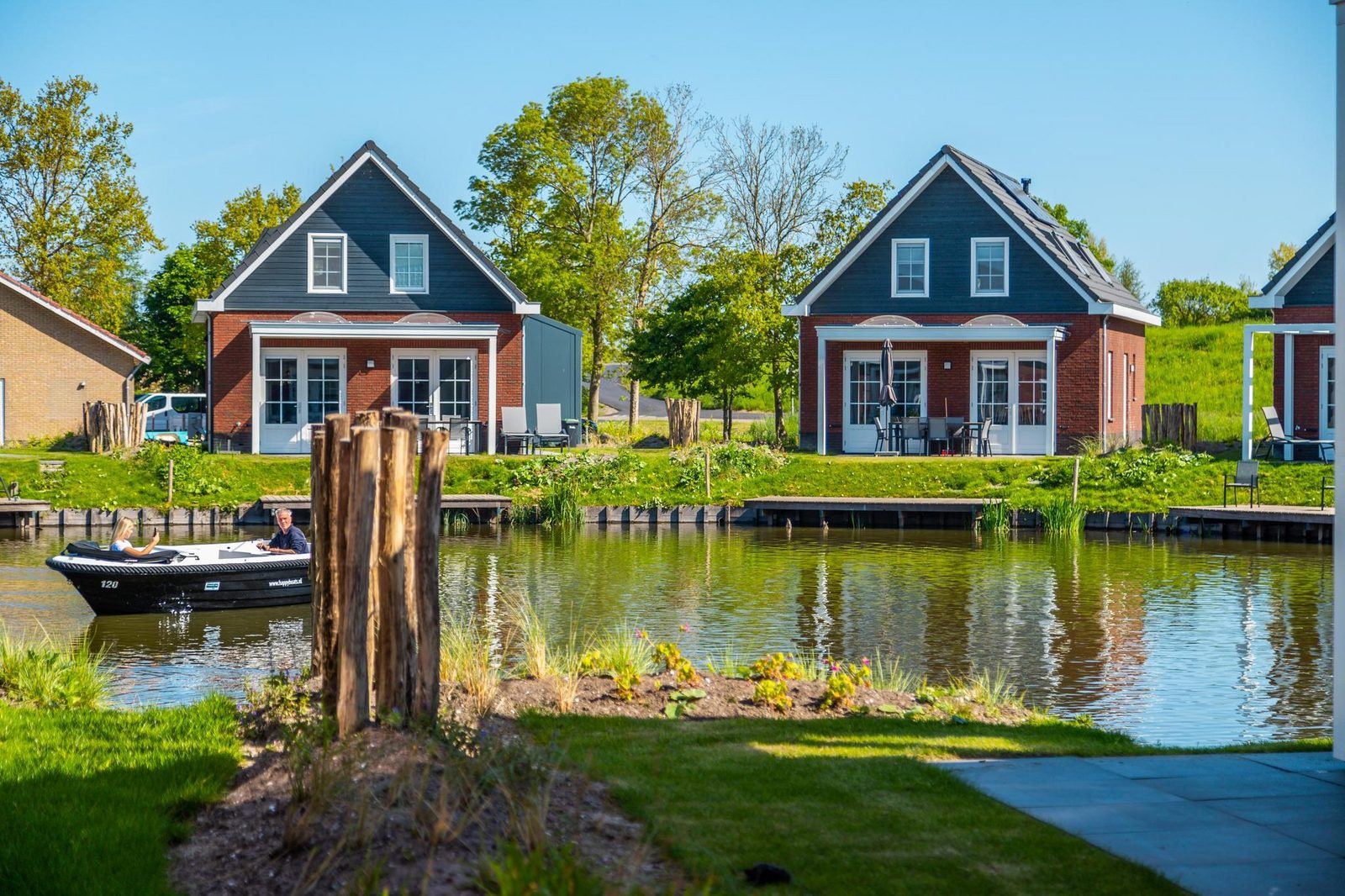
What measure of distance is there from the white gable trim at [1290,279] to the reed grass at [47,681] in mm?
27491

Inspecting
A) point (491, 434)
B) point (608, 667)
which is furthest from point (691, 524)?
point (608, 667)

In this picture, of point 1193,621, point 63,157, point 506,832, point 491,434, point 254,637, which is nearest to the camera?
point 506,832

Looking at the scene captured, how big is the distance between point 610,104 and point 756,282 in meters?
9.38

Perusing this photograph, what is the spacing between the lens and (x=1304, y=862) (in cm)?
547

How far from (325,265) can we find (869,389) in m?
13.0

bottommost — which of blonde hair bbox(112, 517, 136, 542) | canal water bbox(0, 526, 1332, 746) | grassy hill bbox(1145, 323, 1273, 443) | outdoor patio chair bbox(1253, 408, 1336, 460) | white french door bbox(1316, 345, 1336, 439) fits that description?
canal water bbox(0, 526, 1332, 746)

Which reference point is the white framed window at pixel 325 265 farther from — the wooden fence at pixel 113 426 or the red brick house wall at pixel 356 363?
the wooden fence at pixel 113 426

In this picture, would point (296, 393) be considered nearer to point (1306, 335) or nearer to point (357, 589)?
point (1306, 335)

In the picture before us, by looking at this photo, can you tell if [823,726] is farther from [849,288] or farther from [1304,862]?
[849,288]

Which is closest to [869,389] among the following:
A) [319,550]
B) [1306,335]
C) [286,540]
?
[1306,335]

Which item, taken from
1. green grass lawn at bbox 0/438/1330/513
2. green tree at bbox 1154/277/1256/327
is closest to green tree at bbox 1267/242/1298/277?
green tree at bbox 1154/277/1256/327

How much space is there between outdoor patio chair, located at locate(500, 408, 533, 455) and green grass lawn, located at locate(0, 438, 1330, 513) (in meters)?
1.59

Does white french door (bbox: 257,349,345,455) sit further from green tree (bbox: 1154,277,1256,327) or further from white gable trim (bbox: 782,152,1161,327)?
green tree (bbox: 1154,277,1256,327)

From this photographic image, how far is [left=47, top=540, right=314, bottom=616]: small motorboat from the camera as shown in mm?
15875
